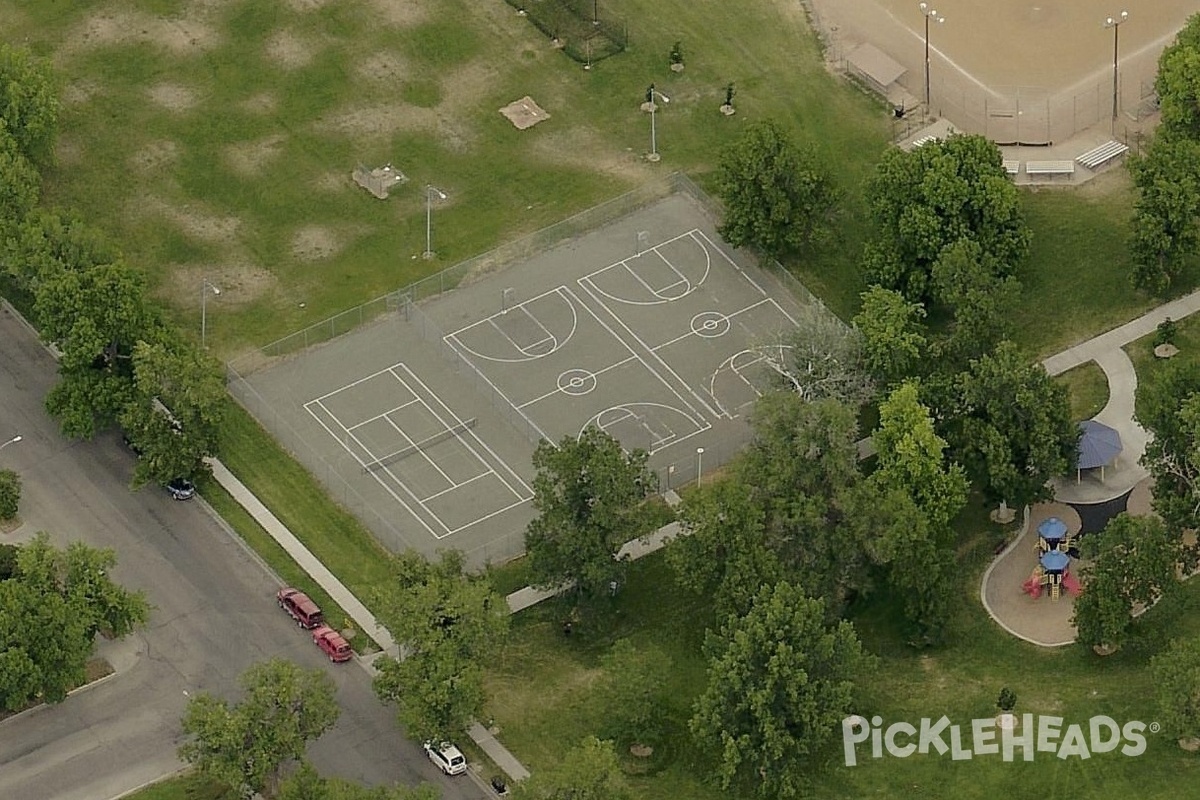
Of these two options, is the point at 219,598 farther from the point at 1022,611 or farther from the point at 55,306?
the point at 1022,611

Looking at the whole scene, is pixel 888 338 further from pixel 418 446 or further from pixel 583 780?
pixel 583 780

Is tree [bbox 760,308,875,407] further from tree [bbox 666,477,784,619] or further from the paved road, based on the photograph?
the paved road

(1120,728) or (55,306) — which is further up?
(55,306)

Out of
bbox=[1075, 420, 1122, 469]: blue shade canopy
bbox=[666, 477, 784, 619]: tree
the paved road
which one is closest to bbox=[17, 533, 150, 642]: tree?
the paved road

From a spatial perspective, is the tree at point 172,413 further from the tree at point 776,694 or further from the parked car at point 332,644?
the tree at point 776,694

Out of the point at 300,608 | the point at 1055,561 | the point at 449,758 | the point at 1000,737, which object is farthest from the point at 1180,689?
the point at 300,608

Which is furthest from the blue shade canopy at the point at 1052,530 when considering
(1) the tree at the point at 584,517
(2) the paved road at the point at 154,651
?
(2) the paved road at the point at 154,651

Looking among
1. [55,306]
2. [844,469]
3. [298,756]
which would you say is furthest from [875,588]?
[55,306]
